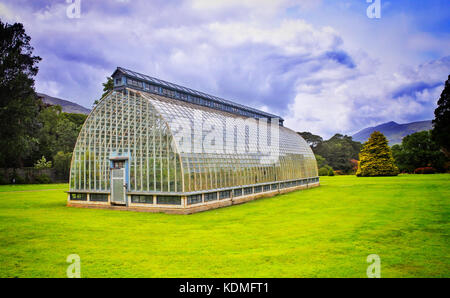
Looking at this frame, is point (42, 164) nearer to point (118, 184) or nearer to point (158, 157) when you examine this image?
point (118, 184)

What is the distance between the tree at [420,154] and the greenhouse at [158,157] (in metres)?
63.2

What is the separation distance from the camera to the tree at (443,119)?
57847mm

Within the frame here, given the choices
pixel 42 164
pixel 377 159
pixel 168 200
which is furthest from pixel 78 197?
pixel 377 159

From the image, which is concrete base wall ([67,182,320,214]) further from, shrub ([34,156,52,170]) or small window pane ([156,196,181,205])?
shrub ([34,156,52,170])

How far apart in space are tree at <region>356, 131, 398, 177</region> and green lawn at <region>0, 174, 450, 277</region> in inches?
2115

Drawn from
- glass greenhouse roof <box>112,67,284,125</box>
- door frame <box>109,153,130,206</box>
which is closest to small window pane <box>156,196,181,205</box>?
door frame <box>109,153,130,206</box>

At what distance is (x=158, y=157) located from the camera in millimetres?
25812

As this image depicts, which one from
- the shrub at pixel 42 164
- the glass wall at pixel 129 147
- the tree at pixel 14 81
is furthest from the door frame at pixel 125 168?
the shrub at pixel 42 164

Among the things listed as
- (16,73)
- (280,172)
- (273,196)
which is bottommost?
(273,196)

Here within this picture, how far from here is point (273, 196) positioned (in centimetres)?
3894

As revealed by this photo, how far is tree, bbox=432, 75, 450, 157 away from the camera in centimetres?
5785
